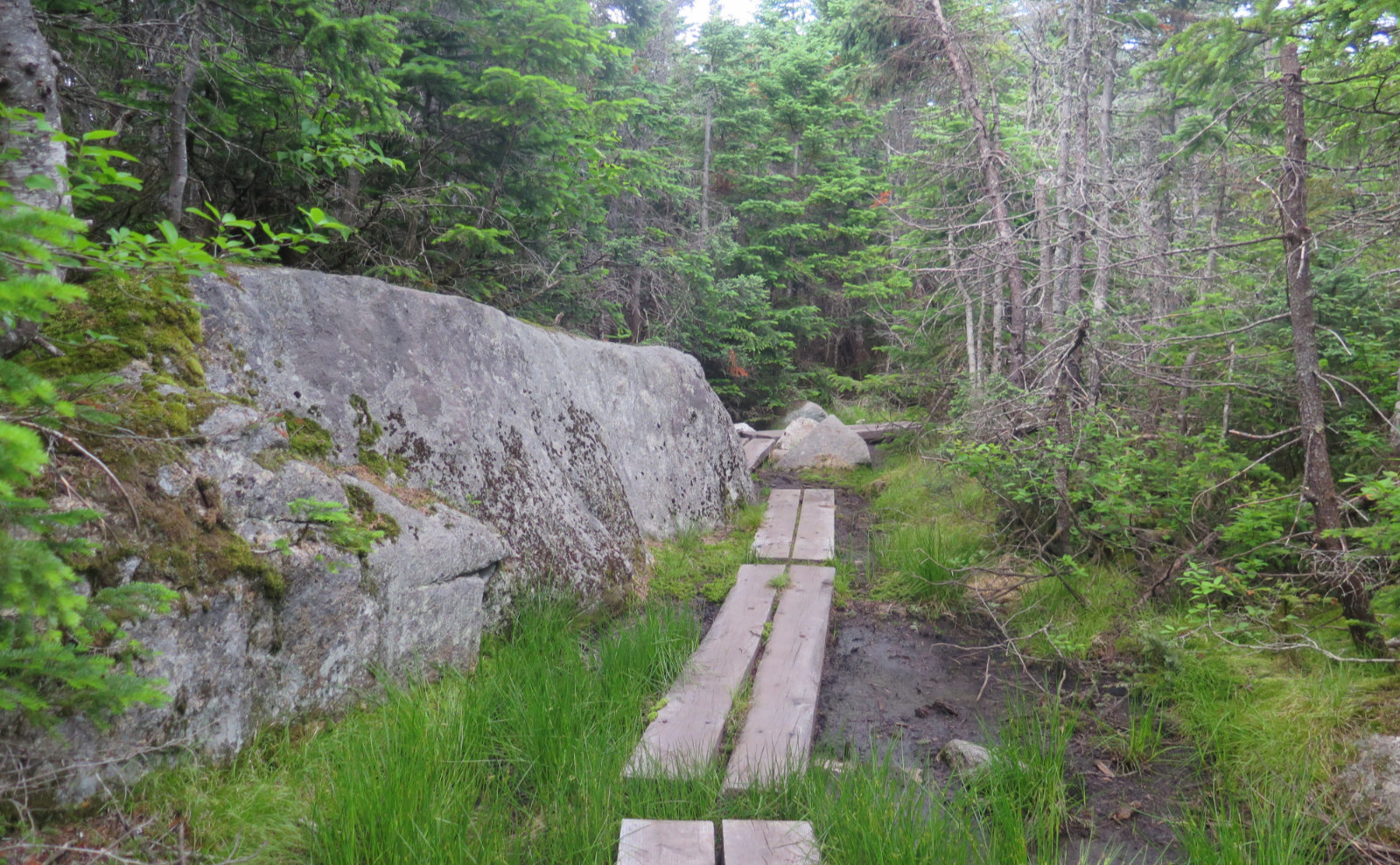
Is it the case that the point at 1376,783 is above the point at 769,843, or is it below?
above

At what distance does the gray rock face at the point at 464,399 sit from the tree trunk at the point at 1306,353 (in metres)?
3.69

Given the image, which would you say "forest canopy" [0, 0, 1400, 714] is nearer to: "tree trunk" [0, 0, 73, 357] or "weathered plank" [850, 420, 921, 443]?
"tree trunk" [0, 0, 73, 357]

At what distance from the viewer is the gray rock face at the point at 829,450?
10180 millimetres

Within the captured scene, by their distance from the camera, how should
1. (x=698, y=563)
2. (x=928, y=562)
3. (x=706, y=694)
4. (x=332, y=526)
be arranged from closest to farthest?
(x=332, y=526) < (x=706, y=694) < (x=928, y=562) < (x=698, y=563)

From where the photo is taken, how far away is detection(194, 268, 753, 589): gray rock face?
341cm

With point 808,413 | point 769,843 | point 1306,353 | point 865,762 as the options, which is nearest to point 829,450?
point 808,413

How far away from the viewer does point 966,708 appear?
12.3 feet

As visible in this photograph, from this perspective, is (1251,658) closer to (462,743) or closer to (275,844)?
(462,743)

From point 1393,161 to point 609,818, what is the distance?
170 inches

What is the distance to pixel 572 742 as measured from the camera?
9.16 ft

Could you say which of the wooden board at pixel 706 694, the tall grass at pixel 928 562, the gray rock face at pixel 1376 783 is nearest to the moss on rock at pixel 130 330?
the wooden board at pixel 706 694

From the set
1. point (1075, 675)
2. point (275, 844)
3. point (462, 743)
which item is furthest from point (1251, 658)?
point (275, 844)

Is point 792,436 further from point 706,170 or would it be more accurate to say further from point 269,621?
point 269,621

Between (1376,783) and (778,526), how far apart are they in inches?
182
